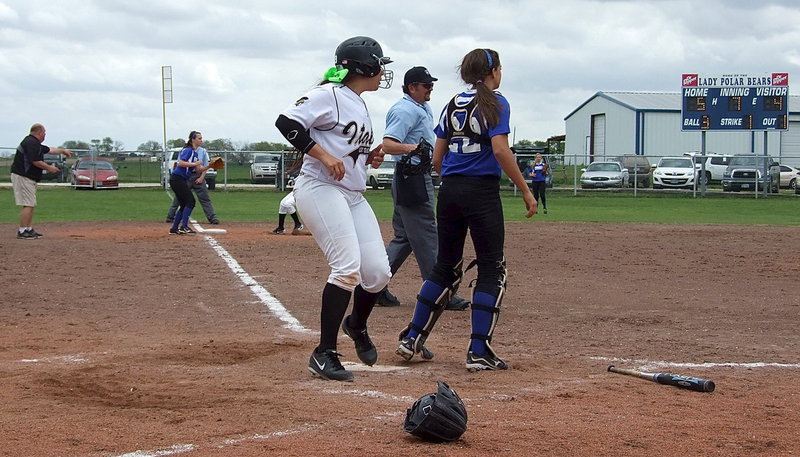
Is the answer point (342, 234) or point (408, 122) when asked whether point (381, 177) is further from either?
point (342, 234)

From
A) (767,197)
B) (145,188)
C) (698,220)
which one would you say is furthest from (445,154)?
(145,188)

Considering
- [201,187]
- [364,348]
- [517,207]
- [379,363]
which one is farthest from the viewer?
[517,207]

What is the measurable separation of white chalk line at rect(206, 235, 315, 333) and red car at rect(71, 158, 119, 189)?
96.9 feet

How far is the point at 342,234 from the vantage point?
5.89 m

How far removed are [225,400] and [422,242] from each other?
3.97 meters

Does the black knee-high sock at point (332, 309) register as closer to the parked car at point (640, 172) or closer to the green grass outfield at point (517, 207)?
the green grass outfield at point (517, 207)

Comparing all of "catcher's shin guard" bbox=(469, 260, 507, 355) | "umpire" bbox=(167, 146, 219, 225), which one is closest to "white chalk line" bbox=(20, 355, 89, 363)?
"catcher's shin guard" bbox=(469, 260, 507, 355)

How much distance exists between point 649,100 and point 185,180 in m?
57.1

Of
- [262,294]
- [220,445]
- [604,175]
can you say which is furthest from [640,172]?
[220,445]

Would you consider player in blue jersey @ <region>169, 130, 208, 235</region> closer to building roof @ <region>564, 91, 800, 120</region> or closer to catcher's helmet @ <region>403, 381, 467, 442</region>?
catcher's helmet @ <region>403, 381, 467, 442</region>

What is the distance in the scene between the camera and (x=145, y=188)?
4322cm

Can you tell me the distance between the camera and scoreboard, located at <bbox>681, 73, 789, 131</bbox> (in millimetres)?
37656

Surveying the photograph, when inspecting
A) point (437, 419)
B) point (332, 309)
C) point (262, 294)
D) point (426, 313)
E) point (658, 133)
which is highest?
point (658, 133)

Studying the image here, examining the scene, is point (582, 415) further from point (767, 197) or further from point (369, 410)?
point (767, 197)
